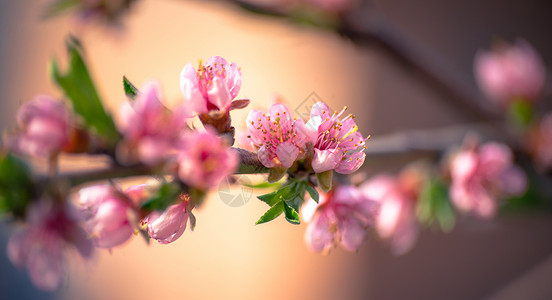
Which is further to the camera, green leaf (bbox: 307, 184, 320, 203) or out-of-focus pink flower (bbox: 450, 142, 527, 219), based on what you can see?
out-of-focus pink flower (bbox: 450, 142, 527, 219)

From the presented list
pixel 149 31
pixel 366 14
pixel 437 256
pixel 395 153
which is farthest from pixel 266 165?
pixel 437 256

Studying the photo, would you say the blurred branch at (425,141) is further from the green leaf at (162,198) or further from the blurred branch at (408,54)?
the green leaf at (162,198)

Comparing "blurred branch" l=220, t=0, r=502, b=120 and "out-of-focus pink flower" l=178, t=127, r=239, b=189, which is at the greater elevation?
"out-of-focus pink flower" l=178, t=127, r=239, b=189

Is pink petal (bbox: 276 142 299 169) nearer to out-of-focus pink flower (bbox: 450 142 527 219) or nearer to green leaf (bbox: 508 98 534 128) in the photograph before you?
out-of-focus pink flower (bbox: 450 142 527 219)

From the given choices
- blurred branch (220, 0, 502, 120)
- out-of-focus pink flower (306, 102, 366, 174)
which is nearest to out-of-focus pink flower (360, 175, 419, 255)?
blurred branch (220, 0, 502, 120)

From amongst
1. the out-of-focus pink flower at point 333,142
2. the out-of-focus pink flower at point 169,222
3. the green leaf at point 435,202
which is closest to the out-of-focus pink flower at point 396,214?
the green leaf at point 435,202

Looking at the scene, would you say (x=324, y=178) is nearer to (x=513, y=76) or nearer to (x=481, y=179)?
(x=481, y=179)
